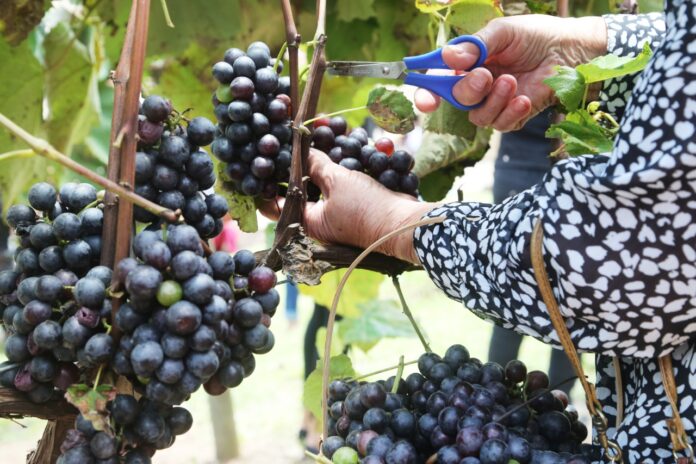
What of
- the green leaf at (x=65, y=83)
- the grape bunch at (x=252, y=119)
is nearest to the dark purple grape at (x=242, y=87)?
the grape bunch at (x=252, y=119)

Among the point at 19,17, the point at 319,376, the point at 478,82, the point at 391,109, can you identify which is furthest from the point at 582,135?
the point at 19,17

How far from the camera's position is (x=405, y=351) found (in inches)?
159

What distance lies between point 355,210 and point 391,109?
0.19 meters

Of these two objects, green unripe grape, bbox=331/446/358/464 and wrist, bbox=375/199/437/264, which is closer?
green unripe grape, bbox=331/446/358/464

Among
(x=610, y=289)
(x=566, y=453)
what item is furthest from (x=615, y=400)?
(x=610, y=289)

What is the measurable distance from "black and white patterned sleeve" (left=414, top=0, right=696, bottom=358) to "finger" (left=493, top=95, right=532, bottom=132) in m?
0.36

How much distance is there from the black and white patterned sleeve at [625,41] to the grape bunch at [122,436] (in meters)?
0.74

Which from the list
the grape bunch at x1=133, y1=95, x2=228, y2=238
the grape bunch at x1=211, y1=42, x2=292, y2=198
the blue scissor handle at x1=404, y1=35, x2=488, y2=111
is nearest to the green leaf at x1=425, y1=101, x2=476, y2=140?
the blue scissor handle at x1=404, y1=35, x2=488, y2=111

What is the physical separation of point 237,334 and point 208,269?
71 mm

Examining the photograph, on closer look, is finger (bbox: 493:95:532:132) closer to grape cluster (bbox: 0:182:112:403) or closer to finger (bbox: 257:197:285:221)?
finger (bbox: 257:197:285:221)

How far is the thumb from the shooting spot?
1.05 meters

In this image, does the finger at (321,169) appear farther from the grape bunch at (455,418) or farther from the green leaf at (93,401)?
the green leaf at (93,401)

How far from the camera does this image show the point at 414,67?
3.49 ft

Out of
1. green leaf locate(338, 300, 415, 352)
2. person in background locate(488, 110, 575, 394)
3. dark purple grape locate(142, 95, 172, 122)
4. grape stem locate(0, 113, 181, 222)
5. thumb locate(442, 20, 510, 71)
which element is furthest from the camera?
person in background locate(488, 110, 575, 394)
